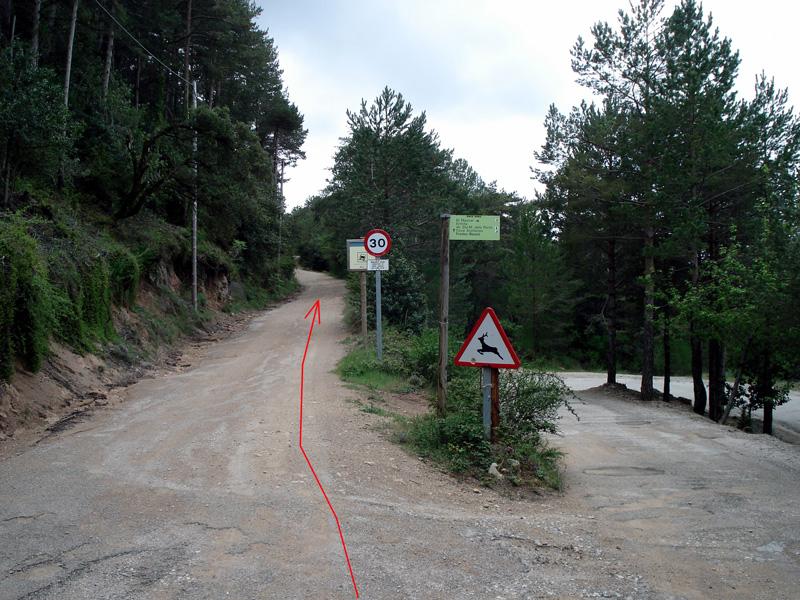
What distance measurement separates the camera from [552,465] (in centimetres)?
782

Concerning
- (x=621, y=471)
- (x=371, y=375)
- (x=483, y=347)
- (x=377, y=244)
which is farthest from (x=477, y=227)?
(x=371, y=375)

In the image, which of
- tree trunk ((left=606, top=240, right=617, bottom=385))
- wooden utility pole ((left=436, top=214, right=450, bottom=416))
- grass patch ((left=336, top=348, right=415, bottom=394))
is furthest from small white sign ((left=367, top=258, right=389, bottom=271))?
tree trunk ((left=606, top=240, right=617, bottom=385))

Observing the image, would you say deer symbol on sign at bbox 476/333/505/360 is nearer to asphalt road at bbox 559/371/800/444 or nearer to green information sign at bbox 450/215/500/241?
green information sign at bbox 450/215/500/241

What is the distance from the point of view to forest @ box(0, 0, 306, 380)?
1197cm

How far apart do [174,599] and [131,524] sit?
4.57ft

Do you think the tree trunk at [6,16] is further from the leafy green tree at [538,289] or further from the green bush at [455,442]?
the leafy green tree at [538,289]

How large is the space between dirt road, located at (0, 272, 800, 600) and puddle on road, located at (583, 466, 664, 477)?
0.06 metres

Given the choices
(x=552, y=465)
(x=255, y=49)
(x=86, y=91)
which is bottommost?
(x=552, y=465)

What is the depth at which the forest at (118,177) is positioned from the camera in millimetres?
11969

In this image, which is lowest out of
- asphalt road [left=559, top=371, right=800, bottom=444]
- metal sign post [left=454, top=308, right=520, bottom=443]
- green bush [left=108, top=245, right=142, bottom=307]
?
asphalt road [left=559, top=371, right=800, bottom=444]

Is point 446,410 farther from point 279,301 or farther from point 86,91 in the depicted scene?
point 279,301

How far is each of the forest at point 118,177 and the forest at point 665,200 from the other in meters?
7.68

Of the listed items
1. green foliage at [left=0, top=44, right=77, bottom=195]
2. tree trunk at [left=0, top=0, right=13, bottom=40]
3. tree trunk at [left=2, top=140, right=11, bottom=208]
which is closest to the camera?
green foliage at [left=0, top=44, right=77, bottom=195]

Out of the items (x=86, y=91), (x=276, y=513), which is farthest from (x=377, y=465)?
(x=86, y=91)
